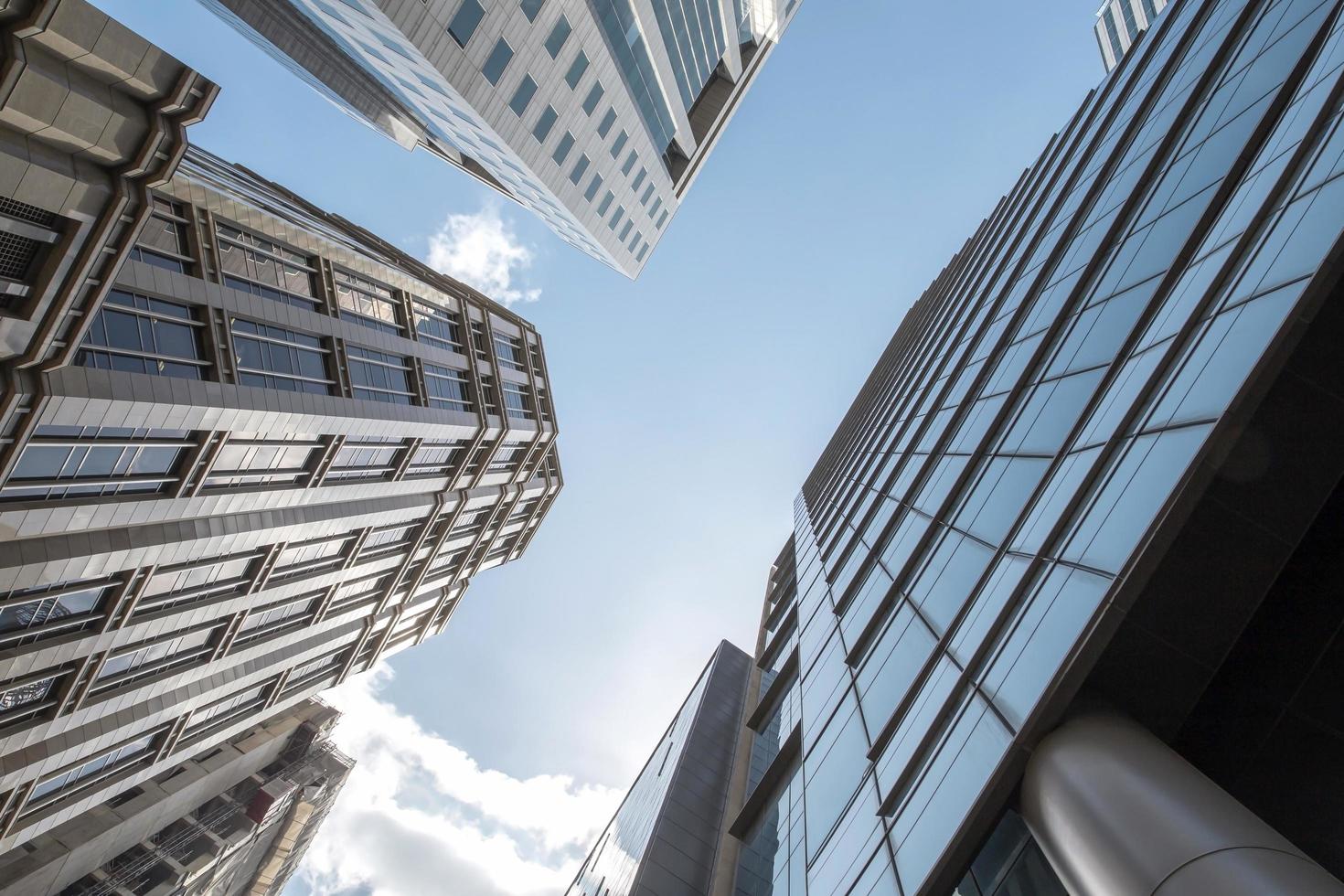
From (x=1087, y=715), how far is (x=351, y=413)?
31.1 metres

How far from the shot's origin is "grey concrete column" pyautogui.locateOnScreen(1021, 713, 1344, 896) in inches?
239

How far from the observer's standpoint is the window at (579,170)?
4567cm

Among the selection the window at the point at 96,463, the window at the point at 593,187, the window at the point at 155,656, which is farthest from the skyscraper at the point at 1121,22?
the window at the point at 155,656

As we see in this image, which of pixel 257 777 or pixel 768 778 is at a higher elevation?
pixel 768 778

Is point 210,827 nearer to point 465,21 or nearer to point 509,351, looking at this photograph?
point 509,351

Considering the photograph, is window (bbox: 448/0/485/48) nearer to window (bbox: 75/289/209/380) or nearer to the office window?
the office window

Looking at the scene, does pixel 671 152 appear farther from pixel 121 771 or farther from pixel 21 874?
pixel 21 874

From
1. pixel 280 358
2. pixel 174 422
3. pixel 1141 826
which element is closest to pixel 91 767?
pixel 174 422

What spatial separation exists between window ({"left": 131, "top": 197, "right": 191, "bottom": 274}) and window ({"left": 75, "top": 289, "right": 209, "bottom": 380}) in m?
1.39

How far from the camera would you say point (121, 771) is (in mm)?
32656

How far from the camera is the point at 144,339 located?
22.4 m

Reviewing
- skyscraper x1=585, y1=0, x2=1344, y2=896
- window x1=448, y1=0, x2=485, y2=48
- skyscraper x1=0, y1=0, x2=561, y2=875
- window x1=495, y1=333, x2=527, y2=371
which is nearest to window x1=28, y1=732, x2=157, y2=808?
skyscraper x1=0, y1=0, x2=561, y2=875

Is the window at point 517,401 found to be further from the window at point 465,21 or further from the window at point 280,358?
the window at point 465,21

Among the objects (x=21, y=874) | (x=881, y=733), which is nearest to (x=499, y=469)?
(x=21, y=874)
